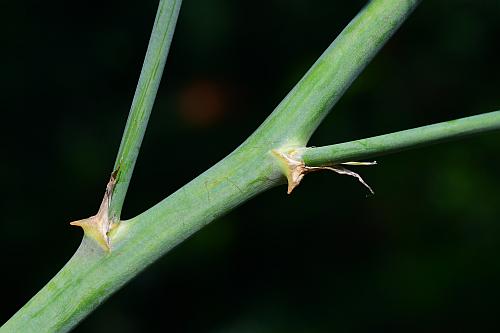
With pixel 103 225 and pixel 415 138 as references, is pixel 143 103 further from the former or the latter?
pixel 415 138

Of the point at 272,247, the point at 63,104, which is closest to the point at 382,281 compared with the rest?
the point at 272,247

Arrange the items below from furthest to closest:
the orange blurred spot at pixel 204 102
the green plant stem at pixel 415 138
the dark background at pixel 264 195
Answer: the orange blurred spot at pixel 204 102 < the dark background at pixel 264 195 < the green plant stem at pixel 415 138

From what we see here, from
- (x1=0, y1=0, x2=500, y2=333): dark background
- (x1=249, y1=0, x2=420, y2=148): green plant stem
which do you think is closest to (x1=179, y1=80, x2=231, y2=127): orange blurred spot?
(x1=0, y1=0, x2=500, y2=333): dark background

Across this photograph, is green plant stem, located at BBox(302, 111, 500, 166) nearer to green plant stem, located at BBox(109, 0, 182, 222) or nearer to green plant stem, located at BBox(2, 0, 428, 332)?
green plant stem, located at BBox(2, 0, 428, 332)

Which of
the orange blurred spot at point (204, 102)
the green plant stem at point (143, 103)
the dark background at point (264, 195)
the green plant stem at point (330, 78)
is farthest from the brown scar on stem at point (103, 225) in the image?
the orange blurred spot at point (204, 102)

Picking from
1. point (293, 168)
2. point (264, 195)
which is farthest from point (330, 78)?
point (264, 195)

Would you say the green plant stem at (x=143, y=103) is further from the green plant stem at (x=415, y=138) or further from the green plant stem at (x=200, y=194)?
the green plant stem at (x=415, y=138)

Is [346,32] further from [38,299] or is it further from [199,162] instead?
[199,162]
